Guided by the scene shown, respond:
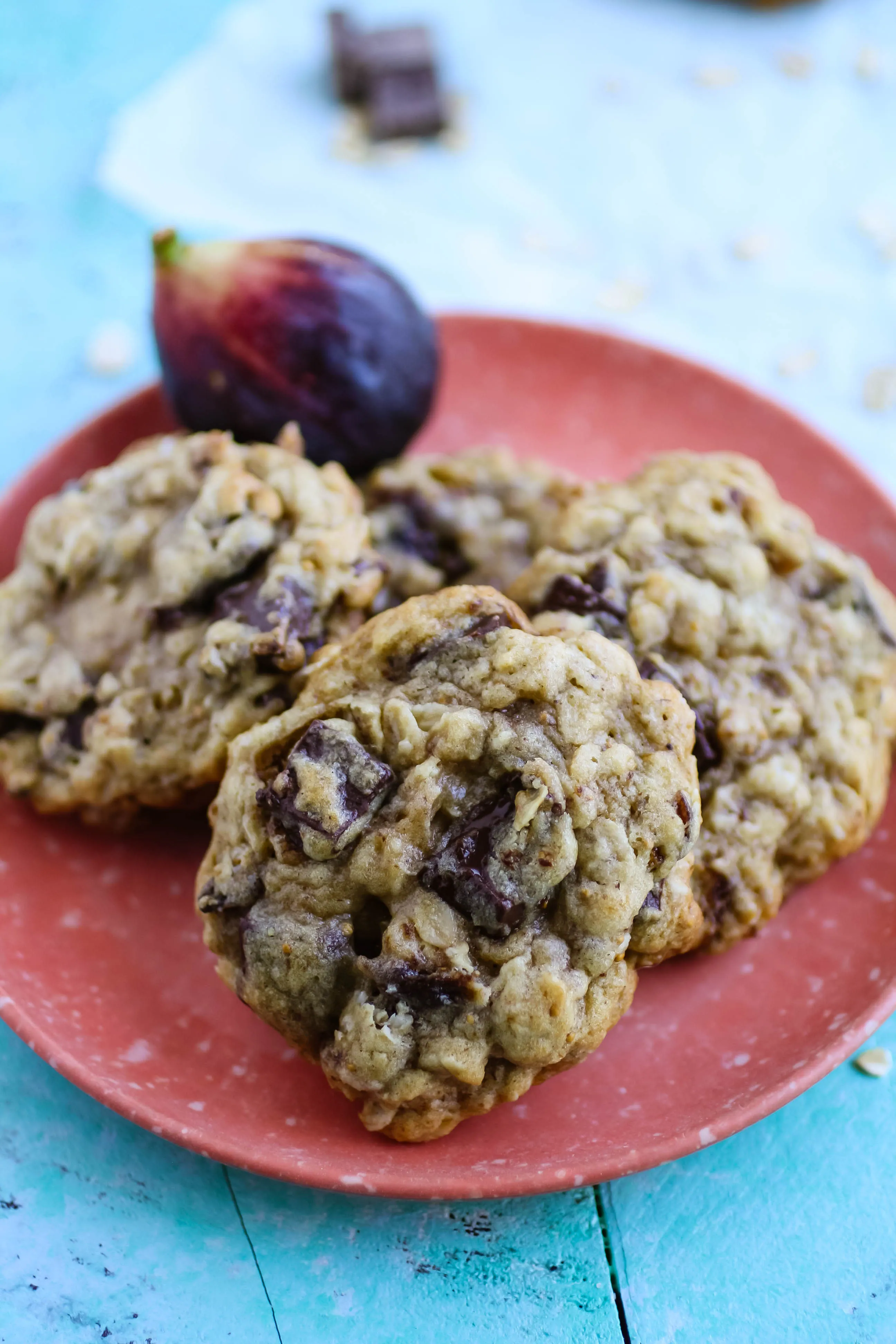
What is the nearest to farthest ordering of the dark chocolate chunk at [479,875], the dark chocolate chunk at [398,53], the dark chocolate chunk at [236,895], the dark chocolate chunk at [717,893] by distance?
the dark chocolate chunk at [479,875] → the dark chocolate chunk at [236,895] → the dark chocolate chunk at [717,893] → the dark chocolate chunk at [398,53]

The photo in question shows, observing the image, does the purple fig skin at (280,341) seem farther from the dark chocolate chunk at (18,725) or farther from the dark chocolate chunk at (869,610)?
the dark chocolate chunk at (869,610)

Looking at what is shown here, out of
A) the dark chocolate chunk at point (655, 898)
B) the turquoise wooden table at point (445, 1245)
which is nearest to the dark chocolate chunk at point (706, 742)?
the dark chocolate chunk at point (655, 898)

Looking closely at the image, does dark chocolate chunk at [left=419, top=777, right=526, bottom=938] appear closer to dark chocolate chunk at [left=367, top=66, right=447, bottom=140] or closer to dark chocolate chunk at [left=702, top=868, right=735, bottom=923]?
dark chocolate chunk at [left=702, top=868, right=735, bottom=923]

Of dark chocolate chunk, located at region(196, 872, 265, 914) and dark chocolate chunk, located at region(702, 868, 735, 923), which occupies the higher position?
A: dark chocolate chunk, located at region(196, 872, 265, 914)

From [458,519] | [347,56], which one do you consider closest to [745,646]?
[458,519]

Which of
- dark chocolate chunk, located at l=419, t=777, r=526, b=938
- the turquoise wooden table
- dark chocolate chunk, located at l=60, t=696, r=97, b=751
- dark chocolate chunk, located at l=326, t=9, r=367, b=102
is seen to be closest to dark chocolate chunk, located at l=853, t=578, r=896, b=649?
the turquoise wooden table
